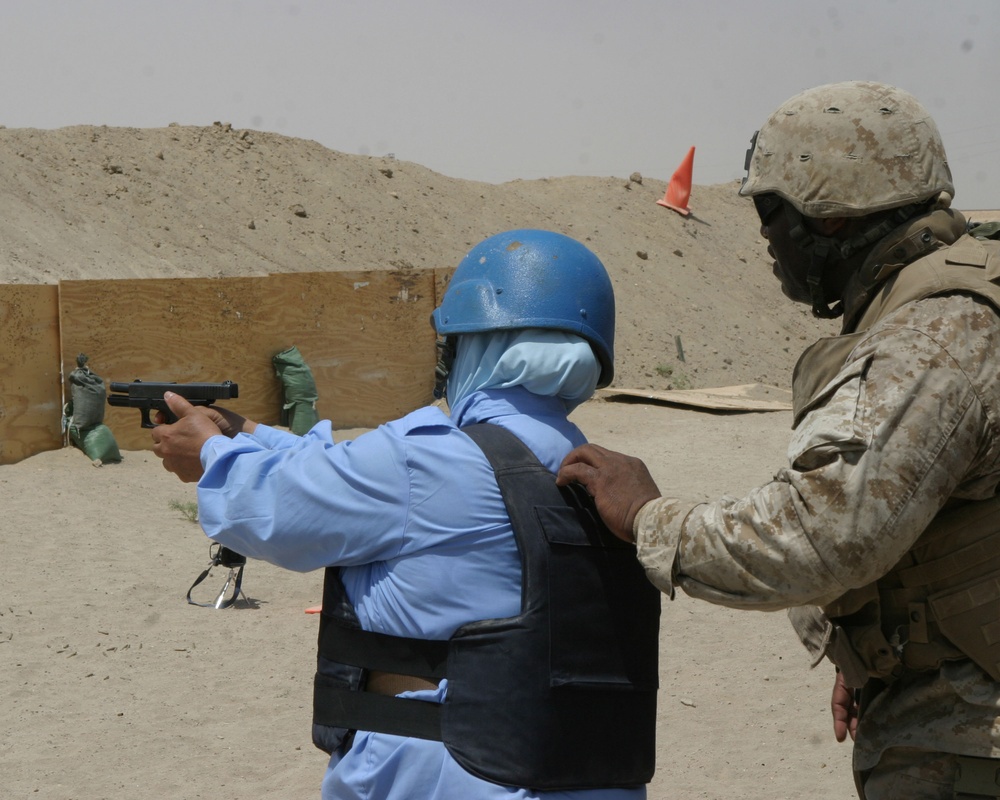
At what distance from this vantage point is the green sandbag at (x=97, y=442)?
30.6ft

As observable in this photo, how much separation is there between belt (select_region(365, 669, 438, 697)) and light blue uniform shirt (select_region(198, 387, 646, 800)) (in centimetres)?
3

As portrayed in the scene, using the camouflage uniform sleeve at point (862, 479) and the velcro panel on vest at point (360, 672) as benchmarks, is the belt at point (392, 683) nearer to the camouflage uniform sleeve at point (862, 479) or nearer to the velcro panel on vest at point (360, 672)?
the velcro panel on vest at point (360, 672)

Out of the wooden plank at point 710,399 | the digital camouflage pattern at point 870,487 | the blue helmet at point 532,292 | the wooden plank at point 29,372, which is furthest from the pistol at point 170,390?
the wooden plank at point 710,399

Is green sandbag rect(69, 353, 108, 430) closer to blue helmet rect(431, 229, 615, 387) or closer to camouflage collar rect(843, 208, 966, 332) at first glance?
blue helmet rect(431, 229, 615, 387)

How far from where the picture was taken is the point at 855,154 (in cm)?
228

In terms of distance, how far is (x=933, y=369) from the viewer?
1.95 metres

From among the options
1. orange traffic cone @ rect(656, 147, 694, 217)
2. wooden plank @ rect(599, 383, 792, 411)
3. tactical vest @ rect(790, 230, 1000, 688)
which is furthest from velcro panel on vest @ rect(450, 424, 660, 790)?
orange traffic cone @ rect(656, 147, 694, 217)

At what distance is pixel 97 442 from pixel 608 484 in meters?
8.04

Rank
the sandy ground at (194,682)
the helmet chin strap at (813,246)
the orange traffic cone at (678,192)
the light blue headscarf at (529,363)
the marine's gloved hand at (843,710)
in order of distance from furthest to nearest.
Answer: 1. the orange traffic cone at (678,192)
2. the sandy ground at (194,682)
3. the marine's gloved hand at (843,710)
4. the helmet chin strap at (813,246)
5. the light blue headscarf at (529,363)

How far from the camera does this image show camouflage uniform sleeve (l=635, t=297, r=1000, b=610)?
1913mm

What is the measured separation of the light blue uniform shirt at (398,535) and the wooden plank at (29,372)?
7.80m

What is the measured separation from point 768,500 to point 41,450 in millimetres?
8571

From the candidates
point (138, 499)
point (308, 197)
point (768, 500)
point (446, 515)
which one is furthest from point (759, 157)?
point (308, 197)

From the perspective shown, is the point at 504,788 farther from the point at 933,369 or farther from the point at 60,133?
the point at 60,133
